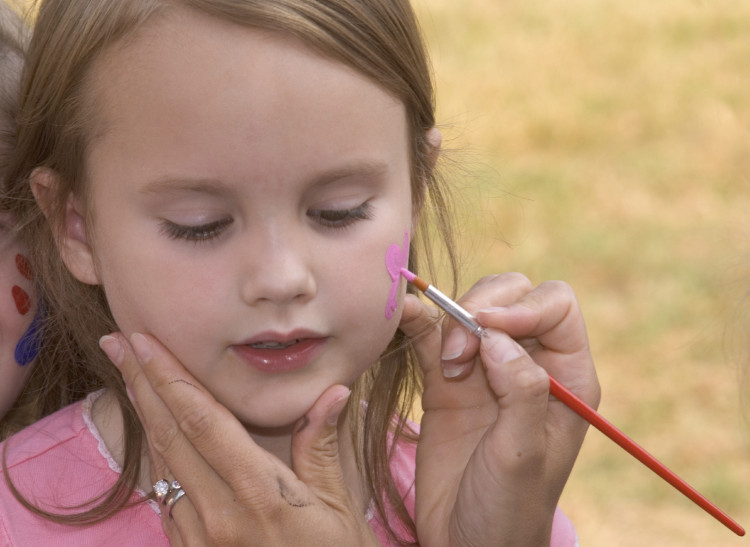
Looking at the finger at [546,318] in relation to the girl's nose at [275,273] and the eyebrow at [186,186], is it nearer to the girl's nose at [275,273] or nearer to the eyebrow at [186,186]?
the girl's nose at [275,273]

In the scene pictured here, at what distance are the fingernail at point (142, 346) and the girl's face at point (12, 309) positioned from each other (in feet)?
1.12

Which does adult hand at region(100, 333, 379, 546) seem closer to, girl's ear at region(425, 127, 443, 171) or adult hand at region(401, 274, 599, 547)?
adult hand at region(401, 274, 599, 547)

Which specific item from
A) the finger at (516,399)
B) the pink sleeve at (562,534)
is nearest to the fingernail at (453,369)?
the finger at (516,399)

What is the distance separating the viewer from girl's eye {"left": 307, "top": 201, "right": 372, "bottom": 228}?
1.41 metres

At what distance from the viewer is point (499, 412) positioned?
5.49 ft

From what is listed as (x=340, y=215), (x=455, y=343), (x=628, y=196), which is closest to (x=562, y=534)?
(x=455, y=343)

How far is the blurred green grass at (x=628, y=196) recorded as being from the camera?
347 cm

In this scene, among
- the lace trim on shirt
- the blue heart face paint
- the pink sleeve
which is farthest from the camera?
the pink sleeve

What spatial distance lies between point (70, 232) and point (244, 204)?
0.34m

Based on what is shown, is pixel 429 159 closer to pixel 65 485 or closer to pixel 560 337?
pixel 560 337

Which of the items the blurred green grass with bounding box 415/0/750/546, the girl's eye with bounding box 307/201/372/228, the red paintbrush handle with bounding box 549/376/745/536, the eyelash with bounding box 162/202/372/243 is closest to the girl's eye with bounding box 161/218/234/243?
the eyelash with bounding box 162/202/372/243

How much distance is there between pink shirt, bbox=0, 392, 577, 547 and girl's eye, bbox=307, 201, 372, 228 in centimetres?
52

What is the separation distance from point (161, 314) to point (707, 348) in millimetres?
3009

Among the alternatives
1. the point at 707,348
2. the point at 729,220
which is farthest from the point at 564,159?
the point at 707,348
